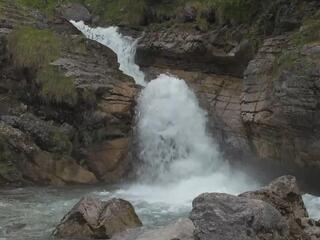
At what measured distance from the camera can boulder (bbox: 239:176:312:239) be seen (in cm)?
Result: 1086

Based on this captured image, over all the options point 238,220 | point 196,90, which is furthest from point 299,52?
point 238,220

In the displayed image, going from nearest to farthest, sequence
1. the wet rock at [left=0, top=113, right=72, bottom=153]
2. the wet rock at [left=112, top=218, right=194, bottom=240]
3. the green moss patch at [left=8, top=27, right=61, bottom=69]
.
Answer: the wet rock at [left=112, top=218, right=194, bottom=240] → the wet rock at [left=0, top=113, right=72, bottom=153] → the green moss patch at [left=8, top=27, right=61, bottom=69]

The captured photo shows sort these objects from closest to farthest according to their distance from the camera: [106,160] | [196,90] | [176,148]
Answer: [106,160]
[176,148]
[196,90]

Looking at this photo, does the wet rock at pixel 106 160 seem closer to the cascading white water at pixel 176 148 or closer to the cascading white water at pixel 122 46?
→ the cascading white water at pixel 176 148

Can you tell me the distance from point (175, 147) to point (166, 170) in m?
1.05

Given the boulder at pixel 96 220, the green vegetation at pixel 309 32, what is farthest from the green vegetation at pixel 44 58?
the boulder at pixel 96 220

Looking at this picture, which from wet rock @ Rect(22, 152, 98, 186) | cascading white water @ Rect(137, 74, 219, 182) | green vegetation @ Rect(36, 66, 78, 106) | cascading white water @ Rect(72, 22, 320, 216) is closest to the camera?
wet rock @ Rect(22, 152, 98, 186)

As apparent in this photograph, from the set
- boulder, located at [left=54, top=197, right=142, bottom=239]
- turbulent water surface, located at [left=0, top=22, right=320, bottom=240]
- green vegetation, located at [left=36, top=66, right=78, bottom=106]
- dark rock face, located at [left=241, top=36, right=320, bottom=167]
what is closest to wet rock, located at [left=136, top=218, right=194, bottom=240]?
boulder, located at [left=54, top=197, right=142, bottom=239]

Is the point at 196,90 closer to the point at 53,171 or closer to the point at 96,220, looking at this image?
the point at 53,171

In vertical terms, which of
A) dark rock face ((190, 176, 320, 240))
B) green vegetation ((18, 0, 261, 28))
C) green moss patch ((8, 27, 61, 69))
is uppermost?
green vegetation ((18, 0, 261, 28))

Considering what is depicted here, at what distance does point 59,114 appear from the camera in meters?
20.8

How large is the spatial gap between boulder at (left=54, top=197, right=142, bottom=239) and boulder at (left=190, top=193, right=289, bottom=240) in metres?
3.22

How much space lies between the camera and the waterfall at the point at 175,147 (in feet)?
64.8

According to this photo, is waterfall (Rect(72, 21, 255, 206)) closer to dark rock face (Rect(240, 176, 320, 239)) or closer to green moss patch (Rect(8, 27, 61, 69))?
green moss patch (Rect(8, 27, 61, 69))
